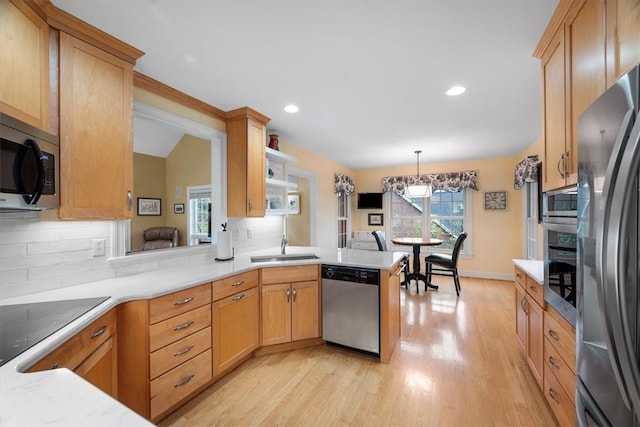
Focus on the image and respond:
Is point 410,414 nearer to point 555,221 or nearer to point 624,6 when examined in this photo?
point 555,221

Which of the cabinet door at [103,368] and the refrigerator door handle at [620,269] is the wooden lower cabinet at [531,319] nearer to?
the refrigerator door handle at [620,269]

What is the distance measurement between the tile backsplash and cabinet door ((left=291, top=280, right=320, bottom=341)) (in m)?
1.22

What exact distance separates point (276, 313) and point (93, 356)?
4.56ft

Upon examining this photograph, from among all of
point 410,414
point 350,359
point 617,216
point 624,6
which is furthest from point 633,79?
point 350,359

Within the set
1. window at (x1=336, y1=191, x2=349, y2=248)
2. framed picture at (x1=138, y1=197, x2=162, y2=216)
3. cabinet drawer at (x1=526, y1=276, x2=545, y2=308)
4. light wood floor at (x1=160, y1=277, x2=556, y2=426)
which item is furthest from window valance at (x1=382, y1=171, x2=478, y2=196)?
framed picture at (x1=138, y1=197, x2=162, y2=216)

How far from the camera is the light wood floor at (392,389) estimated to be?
5.57 ft

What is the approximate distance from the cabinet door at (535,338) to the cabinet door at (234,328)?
84.0 inches

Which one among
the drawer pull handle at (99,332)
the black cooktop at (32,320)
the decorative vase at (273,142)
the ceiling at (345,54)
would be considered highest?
the ceiling at (345,54)

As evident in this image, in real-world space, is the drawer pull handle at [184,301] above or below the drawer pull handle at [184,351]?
above

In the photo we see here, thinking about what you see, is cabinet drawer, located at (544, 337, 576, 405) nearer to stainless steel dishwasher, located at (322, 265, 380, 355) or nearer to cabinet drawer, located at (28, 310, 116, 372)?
stainless steel dishwasher, located at (322, 265, 380, 355)

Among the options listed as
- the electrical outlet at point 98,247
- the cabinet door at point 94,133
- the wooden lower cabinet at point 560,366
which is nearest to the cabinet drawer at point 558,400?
the wooden lower cabinet at point 560,366

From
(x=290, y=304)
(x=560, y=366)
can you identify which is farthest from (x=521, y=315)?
(x=290, y=304)

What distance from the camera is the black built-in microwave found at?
42.0 inches

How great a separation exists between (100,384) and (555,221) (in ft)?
8.39
